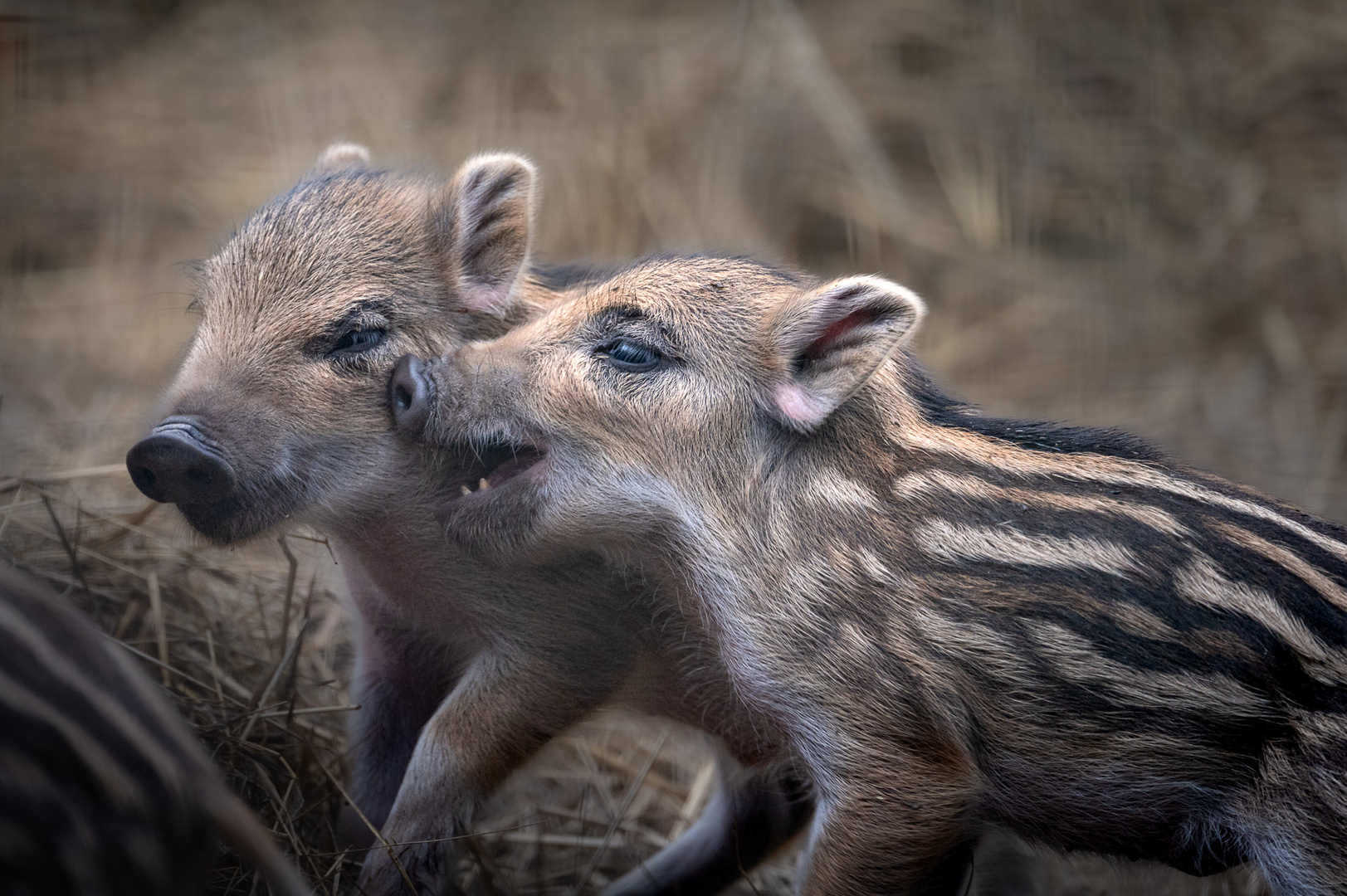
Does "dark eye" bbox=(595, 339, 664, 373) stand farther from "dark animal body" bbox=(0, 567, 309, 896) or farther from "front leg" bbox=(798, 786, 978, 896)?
"dark animal body" bbox=(0, 567, 309, 896)

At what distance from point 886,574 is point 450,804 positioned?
1.10m

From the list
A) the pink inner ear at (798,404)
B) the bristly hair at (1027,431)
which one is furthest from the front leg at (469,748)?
the bristly hair at (1027,431)

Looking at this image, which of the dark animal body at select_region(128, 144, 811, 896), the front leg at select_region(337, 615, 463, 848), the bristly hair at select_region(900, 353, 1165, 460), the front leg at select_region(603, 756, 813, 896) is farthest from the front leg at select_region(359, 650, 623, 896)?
the bristly hair at select_region(900, 353, 1165, 460)

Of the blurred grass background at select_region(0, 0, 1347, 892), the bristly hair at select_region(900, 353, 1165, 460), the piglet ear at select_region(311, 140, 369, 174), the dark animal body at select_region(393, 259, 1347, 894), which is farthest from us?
the blurred grass background at select_region(0, 0, 1347, 892)

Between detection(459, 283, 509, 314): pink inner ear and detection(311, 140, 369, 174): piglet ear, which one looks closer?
→ detection(459, 283, 509, 314): pink inner ear

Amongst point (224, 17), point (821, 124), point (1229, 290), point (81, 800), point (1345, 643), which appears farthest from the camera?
point (224, 17)

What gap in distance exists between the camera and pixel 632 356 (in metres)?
2.71

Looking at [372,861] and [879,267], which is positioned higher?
[879,267]

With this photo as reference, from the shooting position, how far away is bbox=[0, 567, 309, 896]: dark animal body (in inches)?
62.1

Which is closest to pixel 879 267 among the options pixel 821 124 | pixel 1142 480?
pixel 821 124

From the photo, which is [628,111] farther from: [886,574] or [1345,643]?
[1345,643]

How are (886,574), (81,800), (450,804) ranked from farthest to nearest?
(450,804) → (886,574) → (81,800)

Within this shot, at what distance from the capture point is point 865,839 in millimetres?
2369

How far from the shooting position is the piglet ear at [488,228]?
9.98 feet
